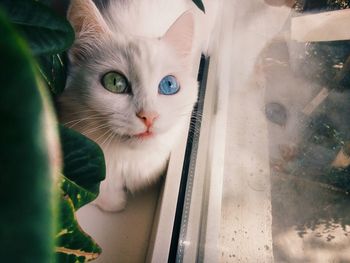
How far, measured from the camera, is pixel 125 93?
649mm

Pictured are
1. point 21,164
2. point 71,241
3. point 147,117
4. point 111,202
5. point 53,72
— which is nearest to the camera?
point 21,164

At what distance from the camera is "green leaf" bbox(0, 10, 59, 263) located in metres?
0.10

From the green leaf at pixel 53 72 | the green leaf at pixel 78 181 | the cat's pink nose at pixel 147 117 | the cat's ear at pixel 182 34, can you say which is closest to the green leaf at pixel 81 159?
the green leaf at pixel 78 181

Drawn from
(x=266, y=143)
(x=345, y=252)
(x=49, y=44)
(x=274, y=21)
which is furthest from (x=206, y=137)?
(x=274, y=21)

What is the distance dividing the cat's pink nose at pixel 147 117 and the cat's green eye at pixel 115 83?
0.07 meters

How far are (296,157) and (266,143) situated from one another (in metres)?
0.11

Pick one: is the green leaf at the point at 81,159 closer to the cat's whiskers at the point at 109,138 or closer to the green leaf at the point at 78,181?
the green leaf at the point at 78,181

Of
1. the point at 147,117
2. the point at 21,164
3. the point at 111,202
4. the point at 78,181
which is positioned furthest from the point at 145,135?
the point at 21,164

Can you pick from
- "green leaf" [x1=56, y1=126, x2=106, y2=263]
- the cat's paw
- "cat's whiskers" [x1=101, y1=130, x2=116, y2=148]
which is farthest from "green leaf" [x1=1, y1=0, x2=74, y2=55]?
the cat's paw

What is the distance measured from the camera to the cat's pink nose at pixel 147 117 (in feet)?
2.02

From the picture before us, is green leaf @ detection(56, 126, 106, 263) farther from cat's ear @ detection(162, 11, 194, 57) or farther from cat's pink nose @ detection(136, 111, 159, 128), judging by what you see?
cat's ear @ detection(162, 11, 194, 57)

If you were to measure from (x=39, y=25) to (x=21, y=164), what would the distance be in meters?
0.25

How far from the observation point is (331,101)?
1.06 m

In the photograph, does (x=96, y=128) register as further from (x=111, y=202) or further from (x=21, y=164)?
(x=21, y=164)
